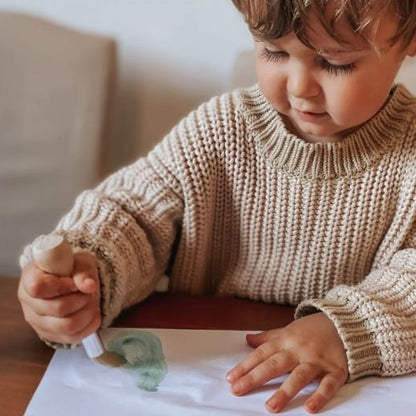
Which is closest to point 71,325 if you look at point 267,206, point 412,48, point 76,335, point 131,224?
A: point 76,335

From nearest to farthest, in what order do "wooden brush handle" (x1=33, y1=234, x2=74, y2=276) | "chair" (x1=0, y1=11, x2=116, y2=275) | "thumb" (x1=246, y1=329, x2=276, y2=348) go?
1. "wooden brush handle" (x1=33, y1=234, x2=74, y2=276)
2. "thumb" (x1=246, y1=329, x2=276, y2=348)
3. "chair" (x1=0, y1=11, x2=116, y2=275)

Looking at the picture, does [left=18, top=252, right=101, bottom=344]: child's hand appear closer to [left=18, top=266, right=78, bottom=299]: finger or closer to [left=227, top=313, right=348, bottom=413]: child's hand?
[left=18, top=266, right=78, bottom=299]: finger

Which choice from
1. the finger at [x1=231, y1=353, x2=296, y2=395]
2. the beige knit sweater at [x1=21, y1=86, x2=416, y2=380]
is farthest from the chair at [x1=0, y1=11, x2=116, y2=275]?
the finger at [x1=231, y1=353, x2=296, y2=395]

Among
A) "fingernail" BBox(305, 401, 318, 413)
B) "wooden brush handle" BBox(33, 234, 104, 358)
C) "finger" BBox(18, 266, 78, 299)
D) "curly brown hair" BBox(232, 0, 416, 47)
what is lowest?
"fingernail" BBox(305, 401, 318, 413)

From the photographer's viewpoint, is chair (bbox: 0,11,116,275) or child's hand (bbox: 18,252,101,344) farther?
chair (bbox: 0,11,116,275)

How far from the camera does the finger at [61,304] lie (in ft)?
1.91

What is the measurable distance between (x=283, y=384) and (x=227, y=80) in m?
0.53

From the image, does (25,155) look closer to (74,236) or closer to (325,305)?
(74,236)

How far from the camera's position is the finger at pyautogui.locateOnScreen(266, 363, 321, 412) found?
22.1 inches

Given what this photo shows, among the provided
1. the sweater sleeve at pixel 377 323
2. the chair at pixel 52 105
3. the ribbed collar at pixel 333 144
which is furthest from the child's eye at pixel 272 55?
the chair at pixel 52 105

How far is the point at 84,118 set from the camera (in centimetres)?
96

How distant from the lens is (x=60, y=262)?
55cm

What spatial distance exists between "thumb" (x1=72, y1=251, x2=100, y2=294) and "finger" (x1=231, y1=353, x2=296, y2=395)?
14cm

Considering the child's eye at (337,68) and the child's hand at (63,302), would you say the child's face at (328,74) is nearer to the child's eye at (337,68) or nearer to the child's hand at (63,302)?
the child's eye at (337,68)
